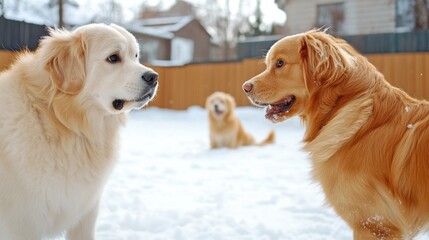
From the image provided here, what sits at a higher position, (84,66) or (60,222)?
(84,66)

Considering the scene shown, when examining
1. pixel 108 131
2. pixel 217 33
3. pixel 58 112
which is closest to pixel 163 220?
pixel 108 131

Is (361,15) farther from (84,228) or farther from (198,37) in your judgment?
(198,37)

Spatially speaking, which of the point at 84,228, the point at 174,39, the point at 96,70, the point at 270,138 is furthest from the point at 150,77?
the point at 174,39

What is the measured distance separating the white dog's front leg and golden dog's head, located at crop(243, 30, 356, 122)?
4.65ft

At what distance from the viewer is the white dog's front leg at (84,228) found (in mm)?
2672

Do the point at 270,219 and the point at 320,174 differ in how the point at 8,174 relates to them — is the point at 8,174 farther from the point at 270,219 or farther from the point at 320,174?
the point at 270,219

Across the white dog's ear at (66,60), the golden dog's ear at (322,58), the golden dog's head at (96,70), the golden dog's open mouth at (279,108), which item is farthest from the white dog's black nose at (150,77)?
the golden dog's ear at (322,58)

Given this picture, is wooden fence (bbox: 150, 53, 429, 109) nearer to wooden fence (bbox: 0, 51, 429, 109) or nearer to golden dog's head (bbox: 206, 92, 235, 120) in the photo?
wooden fence (bbox: 0, 51, 429, 109)

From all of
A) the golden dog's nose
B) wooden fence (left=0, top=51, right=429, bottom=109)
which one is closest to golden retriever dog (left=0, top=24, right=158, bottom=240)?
the golden dog's nose

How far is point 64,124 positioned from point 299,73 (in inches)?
62.5

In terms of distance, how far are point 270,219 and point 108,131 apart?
77.8 inches

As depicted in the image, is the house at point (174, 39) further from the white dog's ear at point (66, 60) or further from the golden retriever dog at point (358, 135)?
the golden retriever dog at point (358, 135)

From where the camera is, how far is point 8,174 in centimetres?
222

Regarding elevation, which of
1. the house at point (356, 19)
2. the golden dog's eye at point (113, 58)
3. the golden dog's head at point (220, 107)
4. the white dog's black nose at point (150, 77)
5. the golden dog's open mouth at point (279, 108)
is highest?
the house at point (356, 19)
